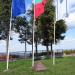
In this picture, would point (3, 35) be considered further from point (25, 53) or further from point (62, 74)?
point (62, 74)

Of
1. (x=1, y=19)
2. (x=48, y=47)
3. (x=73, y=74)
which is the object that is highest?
(x=1, y=19)

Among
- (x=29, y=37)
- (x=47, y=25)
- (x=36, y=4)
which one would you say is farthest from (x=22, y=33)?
(x=36, y=4)

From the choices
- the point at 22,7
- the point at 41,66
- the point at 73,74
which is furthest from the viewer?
the point at 22,7

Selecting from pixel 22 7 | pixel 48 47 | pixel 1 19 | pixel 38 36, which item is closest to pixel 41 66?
pixel 22 7

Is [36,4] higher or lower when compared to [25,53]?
higher

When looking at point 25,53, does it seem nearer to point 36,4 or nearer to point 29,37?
point 29,37

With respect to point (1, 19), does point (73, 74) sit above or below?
below

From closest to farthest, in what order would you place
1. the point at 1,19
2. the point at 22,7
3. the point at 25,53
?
the point at 22,7 → the point at 1,19 → the point at 25,53

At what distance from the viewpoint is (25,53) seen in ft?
172

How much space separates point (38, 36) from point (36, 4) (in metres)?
21.4

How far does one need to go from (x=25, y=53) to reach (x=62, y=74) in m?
31.4

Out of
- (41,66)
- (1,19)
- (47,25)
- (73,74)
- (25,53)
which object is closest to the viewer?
(73,74)

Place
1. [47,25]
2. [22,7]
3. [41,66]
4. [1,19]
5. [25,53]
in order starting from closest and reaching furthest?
[41,66], [22,7], [1,19], [47,25], [25,53]

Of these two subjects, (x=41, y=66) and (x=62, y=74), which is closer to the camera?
(x=62, y=74)
